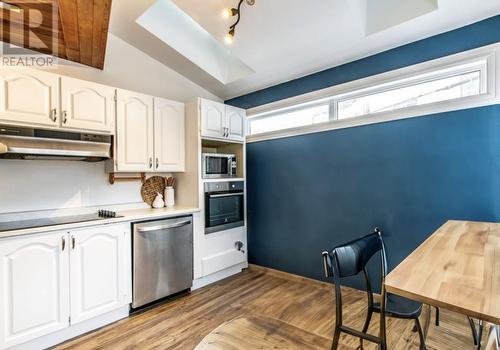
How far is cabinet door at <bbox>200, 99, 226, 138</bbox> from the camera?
3.08 meters

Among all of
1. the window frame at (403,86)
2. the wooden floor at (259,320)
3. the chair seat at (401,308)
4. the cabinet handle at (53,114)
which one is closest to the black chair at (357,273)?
the chair seat at (401,308)

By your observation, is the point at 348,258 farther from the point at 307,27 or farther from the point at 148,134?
the point at 148,134

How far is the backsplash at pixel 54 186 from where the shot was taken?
228cm

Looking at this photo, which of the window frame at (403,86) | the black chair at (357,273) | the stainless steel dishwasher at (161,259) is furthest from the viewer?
the stainless steel dishwasher at (161,259)

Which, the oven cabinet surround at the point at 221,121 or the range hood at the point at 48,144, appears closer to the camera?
the range hood at the point at 48,144

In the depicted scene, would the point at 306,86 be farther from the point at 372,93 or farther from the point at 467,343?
the point at 467,343

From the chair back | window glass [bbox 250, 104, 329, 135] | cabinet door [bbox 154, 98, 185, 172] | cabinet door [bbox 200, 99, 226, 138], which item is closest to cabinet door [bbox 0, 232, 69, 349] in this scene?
cabinet door [bbox 154, 98, 185, 172]

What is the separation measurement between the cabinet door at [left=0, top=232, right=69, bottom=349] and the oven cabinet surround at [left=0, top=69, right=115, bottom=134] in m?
0.94

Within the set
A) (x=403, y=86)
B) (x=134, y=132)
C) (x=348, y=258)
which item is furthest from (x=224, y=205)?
(x=403, y=86)

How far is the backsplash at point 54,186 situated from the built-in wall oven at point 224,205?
948mm

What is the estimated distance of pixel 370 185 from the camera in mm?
2680

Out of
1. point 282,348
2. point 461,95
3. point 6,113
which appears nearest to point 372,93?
point 461,95

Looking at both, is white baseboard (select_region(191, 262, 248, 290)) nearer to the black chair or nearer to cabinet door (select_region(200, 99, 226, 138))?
cabinet door (select_region(200, 99, 226, 138))

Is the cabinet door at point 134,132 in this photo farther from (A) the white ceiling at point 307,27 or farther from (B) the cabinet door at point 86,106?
(A) the white ceiling at point 307,27
